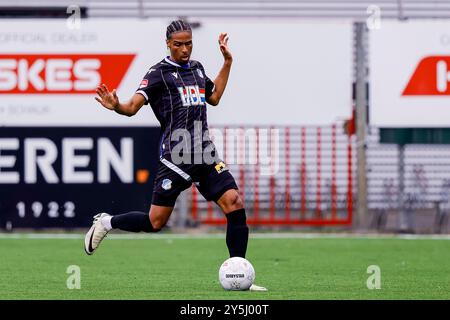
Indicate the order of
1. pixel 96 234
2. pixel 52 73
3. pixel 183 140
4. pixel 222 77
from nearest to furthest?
pixel 183 140 < pixel 222 77 < pixel 96 234 < pixel 52 73

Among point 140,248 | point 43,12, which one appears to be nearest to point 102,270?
point 140,248

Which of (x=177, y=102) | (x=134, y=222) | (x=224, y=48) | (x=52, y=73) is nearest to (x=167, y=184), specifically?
(x=134, y=222)

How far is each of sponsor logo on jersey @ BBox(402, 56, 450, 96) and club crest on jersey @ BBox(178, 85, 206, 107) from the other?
9325mm

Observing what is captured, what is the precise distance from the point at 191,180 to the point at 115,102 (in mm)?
1118

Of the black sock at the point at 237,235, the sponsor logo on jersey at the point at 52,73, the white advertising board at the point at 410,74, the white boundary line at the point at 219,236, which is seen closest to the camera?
the black sock at the point at 237,235

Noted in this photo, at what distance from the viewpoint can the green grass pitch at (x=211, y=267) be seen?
9.89m

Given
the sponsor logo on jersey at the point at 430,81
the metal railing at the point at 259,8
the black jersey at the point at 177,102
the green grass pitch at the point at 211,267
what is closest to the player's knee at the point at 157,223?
the green grass pitch at the point at 211,267

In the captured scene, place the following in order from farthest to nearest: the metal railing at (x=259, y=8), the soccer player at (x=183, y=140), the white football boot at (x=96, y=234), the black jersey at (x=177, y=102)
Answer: the metal railing at (x=259, y=8), the white football boot at (x=96, y=234), the black jersey at (x=177, y=102), the soccer player at (x=183, y=140)

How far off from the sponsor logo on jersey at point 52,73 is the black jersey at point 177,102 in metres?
8.65

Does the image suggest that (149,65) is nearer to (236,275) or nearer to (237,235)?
(237,235)

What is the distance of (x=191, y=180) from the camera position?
1060 cm

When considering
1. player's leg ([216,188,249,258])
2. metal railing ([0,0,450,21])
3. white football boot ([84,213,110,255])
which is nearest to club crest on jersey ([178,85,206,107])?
player's leg ([216,188,249,258])

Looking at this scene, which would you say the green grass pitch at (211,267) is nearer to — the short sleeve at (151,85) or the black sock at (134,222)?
the black sock at (134,222)

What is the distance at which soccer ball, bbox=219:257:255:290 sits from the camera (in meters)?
9.91
